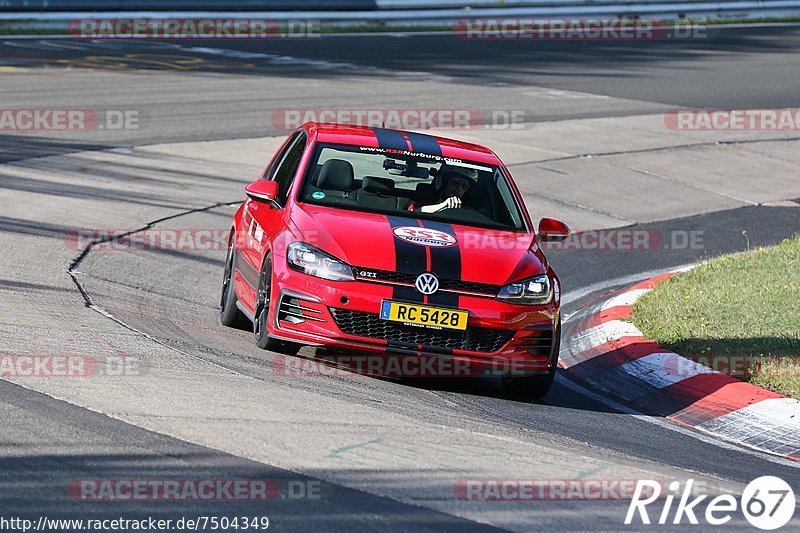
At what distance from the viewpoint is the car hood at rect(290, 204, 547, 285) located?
7.95 metres

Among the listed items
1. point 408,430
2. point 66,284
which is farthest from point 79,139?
point 408,430

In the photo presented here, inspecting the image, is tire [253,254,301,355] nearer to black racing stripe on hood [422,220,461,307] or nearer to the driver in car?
black racing stripe on hood [422,220,461,307]

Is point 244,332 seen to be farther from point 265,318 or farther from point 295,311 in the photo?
point 295,311

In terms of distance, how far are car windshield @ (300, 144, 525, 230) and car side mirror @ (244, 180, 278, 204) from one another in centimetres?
19

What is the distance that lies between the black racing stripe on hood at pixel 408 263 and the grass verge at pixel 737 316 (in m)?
2.56

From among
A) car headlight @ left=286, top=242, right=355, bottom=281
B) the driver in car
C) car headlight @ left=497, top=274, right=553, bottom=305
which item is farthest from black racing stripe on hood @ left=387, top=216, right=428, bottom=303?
the driver in car

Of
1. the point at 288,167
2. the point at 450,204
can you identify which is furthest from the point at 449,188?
the point at 288,167

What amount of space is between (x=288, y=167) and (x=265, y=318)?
153 cm

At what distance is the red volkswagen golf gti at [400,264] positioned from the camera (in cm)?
785

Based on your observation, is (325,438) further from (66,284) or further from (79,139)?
(79,139)

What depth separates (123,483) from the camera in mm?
5293

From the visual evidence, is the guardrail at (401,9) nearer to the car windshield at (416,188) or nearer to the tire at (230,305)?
the tire at (230,305)

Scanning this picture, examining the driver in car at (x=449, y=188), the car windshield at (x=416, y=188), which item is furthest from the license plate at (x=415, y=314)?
the driver in car at (x=449, y=188)

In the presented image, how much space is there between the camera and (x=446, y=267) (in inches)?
313
